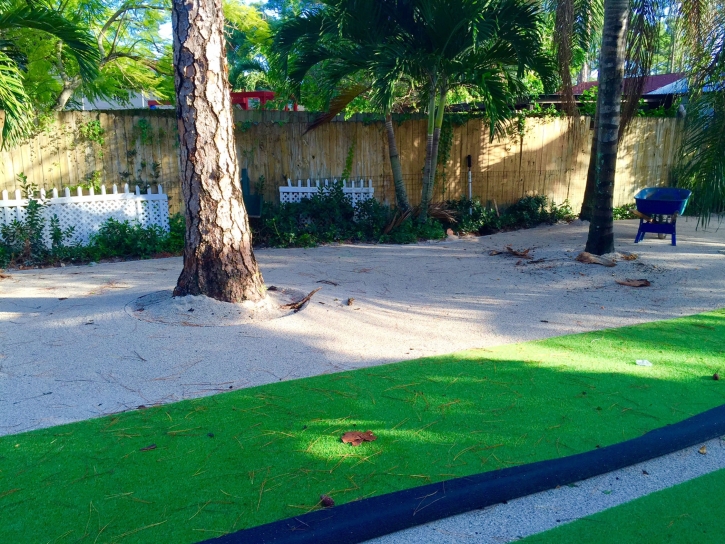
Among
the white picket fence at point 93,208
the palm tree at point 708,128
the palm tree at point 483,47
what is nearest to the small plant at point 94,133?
the white picket fence at point 93,208

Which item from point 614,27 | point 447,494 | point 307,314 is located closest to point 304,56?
point 614,27

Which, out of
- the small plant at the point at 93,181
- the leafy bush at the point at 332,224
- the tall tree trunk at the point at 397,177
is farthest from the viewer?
the tall tree trunk at the point at 397,177

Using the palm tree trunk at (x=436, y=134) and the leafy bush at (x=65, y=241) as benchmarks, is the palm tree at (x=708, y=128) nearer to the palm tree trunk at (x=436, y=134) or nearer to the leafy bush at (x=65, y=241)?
the palm tree trunk at (x=436, y=134)

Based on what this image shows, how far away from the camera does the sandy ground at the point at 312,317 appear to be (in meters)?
5.09

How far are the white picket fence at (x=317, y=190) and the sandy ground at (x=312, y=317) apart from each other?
5.65 ft

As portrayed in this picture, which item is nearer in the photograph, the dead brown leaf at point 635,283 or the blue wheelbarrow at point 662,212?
the dead brown leaf at point 635,283

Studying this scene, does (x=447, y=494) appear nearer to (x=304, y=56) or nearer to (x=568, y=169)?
(x=304, y=56)

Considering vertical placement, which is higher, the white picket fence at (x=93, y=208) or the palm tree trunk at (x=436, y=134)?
the palm tree trunk at (x=436, y=134)

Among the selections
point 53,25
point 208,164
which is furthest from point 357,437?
point 53,25

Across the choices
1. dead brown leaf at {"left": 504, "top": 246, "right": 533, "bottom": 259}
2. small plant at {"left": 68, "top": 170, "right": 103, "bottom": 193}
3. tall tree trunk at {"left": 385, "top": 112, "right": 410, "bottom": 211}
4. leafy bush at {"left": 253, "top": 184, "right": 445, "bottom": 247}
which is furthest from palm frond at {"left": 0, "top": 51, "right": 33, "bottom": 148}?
dead brown leaf at {"left": 504, "top": 246, "right": 533, "bottom": 259}

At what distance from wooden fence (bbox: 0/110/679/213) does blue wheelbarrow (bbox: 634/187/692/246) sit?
3.58 meters

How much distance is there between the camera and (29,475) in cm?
364

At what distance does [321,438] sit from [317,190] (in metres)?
8.26

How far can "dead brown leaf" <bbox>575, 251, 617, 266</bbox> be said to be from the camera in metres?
8.92
